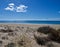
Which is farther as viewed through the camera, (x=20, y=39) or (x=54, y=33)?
Answer: (x=54, y=33)

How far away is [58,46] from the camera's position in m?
13.0

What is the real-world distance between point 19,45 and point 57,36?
4.01 meters

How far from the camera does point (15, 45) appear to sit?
12.9 meters

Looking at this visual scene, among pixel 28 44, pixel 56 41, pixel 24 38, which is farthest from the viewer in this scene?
pixel 56 41

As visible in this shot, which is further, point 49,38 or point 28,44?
point 49,38

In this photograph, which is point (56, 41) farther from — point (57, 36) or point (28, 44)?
point (28, 44)

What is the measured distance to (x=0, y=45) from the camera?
13.4m

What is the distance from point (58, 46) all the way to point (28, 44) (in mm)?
2454

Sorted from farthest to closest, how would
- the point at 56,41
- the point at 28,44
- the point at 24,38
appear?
1. the point at 56,41
2. the point at 24,38
3. the point at 28,44

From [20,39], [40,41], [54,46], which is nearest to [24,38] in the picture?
[20,39]

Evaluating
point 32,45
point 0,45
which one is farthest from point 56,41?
point 0,45

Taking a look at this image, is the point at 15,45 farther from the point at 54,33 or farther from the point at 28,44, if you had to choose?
the point at 54,33

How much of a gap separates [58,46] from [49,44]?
0.74 meters

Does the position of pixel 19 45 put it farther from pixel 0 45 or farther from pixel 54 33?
pixel 54 33
